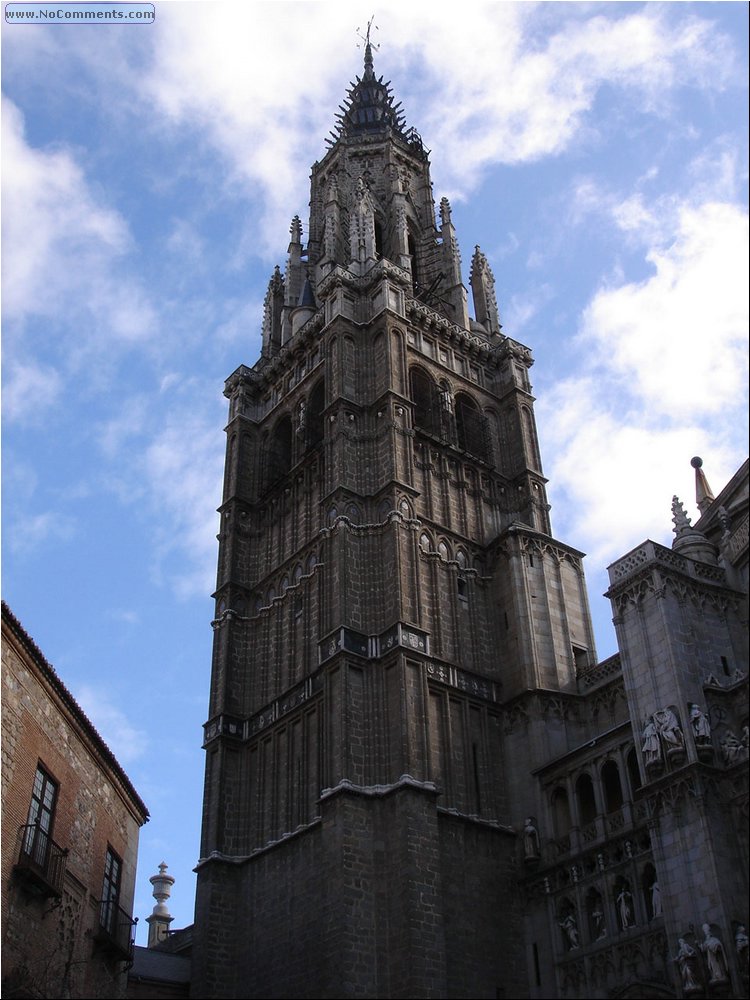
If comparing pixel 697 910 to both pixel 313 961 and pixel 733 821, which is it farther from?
pixel 313 961

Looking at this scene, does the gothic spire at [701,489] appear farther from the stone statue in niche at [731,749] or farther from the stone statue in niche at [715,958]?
the stone statue in niche at [715,958]

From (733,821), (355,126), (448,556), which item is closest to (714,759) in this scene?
(733,821)

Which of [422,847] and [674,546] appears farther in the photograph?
[674,546]

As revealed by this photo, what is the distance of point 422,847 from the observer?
33688 millimetres

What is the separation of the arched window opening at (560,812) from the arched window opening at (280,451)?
19617 mm

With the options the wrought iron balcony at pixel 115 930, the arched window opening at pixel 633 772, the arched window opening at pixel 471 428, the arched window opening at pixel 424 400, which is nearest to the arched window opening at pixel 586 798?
the arched window opening at pixel 633 772

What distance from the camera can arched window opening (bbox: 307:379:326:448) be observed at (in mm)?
49062

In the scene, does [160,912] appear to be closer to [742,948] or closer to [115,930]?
[115,930]

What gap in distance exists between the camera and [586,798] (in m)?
36.7

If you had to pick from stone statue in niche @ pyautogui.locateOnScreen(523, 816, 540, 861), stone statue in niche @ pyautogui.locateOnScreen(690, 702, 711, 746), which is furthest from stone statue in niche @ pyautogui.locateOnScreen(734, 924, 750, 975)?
stone statue in niche @ pyautogui.locateOnScreen(523, 816, 540, 861)

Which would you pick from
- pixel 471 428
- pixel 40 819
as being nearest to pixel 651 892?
pixel 40 819

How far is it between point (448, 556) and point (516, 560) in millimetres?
2720

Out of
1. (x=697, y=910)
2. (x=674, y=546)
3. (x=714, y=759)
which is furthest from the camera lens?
(x=674, y=546)

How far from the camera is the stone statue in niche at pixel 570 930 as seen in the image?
1318 inches
